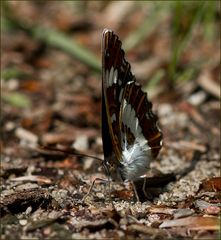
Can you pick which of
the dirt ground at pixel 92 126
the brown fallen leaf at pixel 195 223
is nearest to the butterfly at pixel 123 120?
the dirt ground at pixel 92 126

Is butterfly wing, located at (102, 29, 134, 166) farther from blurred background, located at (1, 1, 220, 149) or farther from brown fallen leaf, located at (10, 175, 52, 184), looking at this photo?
blurred background, located at (1, 1, 220, 149)

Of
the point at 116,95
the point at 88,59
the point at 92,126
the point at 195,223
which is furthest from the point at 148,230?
the point at 88,59

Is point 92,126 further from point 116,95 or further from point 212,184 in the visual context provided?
point 212,184

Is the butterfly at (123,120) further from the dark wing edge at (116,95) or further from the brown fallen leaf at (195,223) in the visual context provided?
the brown fallen leaf at (195,223)

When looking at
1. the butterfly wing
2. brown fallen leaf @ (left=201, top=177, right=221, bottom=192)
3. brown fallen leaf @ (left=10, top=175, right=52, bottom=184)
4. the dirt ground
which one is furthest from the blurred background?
brown fallen leaf @ (left=201, top=177, right=221, bottom=192)

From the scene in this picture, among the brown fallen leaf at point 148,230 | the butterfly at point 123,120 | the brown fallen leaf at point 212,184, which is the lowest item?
the brown fallen leaf at point 148,230

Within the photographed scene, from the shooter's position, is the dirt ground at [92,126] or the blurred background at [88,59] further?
the blurred background at [88,59]

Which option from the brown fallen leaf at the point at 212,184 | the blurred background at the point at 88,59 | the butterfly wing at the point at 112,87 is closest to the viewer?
the butterfly wing at the point at 112,87
